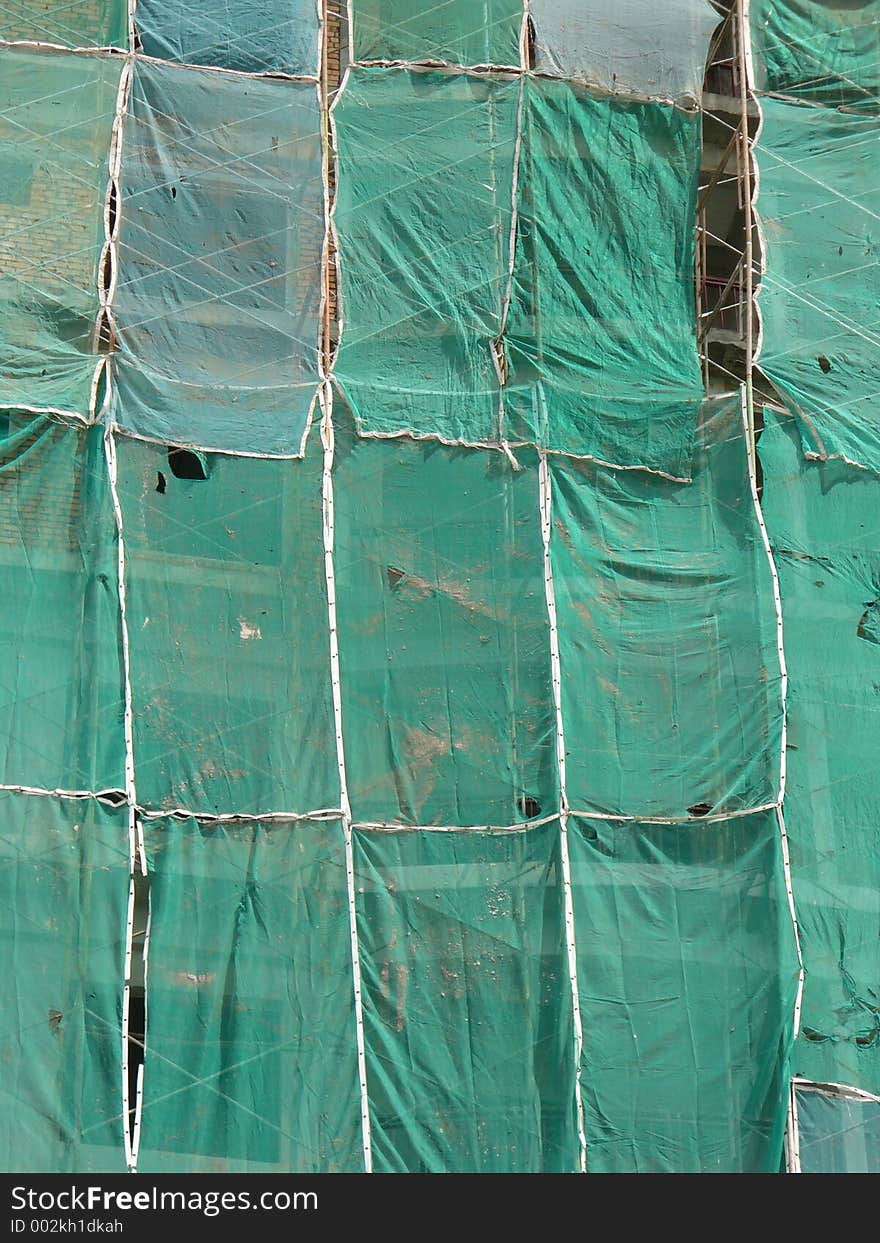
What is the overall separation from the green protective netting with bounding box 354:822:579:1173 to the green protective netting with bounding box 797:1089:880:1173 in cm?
160

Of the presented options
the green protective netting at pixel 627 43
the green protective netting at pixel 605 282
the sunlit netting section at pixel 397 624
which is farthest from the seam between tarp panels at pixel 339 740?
the green protective netting at pixel 627 43

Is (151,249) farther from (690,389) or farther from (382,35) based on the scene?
(690,389)

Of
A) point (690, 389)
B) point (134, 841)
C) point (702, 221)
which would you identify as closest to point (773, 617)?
point (690, 389)

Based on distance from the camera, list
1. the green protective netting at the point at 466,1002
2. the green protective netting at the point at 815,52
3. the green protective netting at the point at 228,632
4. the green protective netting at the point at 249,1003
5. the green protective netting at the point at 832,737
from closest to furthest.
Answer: the green protective netting at the point at 249,1003, the green protective netting at the point at 466,1002, the green protective netting at the point at 228,632, the green protective netting at the point at 832,737, the green protective netting at the point at 815,52

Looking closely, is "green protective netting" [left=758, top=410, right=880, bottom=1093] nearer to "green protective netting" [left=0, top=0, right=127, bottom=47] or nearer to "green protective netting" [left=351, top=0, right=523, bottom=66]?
"green protective netting" [left=351, top=0, right=523, bottom=66]

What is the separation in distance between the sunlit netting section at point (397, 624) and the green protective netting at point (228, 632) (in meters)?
0.03

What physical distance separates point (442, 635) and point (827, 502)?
307cm

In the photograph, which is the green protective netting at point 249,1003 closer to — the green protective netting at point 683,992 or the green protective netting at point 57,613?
the green protective netting at point 57,613

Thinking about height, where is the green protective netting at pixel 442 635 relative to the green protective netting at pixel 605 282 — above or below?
Answer: below

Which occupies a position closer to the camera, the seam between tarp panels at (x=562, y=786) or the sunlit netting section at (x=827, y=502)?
the seam between tarp panels at (x=562, y=786)

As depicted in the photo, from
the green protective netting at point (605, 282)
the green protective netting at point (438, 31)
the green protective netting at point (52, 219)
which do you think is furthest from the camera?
the green protective netting at point (438, 31)

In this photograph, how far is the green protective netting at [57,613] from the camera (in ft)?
35.4

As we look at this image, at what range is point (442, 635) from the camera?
37.3 feet
